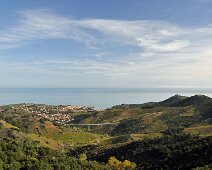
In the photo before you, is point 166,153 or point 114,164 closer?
point 114,164

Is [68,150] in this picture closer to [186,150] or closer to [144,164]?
[144,164]

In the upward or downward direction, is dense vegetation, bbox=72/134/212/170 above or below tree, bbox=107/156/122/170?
above

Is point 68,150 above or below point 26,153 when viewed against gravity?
below

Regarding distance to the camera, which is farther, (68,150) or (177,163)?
(68,150)

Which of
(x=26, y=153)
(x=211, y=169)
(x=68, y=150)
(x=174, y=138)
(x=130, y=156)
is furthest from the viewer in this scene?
(x=68, y=150)

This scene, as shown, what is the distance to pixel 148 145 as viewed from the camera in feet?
437

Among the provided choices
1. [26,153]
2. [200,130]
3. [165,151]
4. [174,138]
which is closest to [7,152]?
[26,153]

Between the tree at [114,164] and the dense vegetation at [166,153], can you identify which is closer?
the dense vegetation at [166,153]

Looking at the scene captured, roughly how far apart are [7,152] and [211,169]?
4333cm

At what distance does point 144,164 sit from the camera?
11306 centimetres

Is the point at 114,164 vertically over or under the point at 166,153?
under

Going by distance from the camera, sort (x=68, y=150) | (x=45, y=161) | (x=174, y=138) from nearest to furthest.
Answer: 1. (x=45, y=161)
2. (x=174, y=138)
3. (x=68, y=150)

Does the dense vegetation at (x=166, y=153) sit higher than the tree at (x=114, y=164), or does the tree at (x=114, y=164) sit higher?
the dense vegetation at (x=166, y=153)

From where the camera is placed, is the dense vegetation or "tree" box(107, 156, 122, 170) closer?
the dense vegetation
